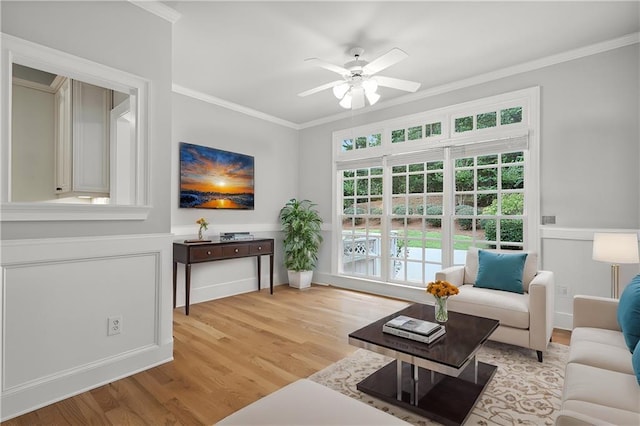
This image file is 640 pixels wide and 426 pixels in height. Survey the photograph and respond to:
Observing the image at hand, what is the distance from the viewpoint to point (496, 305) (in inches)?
108

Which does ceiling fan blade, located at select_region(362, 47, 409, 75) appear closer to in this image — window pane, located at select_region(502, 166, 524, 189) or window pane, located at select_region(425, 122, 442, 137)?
window pane, located at select_region(425, 122, 442, 137)

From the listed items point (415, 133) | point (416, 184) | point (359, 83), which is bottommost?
point (416, 184)

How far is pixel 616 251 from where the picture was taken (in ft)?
8.53

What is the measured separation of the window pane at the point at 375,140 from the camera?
4859 mm

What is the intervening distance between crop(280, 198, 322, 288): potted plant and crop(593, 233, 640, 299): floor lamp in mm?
3524

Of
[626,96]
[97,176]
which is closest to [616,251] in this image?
[626,96]

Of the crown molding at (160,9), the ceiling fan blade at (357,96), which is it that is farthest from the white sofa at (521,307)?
the crown molding at (160,9)

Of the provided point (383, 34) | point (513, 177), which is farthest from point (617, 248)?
point (383, 34)

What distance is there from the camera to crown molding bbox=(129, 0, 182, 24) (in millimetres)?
2434

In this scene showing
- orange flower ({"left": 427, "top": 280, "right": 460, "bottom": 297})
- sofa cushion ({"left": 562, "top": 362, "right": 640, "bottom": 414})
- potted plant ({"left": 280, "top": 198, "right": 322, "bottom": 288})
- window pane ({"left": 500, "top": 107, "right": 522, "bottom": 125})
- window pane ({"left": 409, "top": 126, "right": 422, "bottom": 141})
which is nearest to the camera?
sofa cushion ({"left": 562, "top": 362, "right": 640, "bottom": 414})

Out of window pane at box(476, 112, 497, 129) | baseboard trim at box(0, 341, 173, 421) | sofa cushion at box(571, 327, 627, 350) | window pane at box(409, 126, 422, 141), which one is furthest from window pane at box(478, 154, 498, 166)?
baseboard trim at box(0, 341, 173, 421)

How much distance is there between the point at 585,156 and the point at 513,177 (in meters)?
0.66

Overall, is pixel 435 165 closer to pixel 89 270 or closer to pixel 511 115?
pixel 511 115

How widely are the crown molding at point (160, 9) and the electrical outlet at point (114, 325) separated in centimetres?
228
